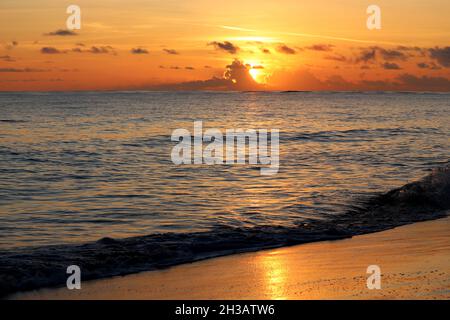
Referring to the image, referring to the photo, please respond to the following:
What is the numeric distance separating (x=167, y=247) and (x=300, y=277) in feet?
10.5

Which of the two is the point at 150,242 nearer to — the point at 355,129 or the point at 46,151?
the point at 46,151

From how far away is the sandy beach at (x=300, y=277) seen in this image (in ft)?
27.3

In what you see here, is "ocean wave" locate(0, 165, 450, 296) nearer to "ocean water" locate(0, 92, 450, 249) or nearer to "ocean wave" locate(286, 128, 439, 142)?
"ocean water" locate(0, 92, 450, 249)

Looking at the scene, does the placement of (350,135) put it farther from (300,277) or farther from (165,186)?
(300,277)

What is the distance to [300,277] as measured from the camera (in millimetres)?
9094

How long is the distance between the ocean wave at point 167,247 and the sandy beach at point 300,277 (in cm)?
43

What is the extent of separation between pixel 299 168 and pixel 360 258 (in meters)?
13.9

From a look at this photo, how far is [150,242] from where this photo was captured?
1174 cm

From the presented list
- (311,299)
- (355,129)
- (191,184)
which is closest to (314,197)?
(191,184)

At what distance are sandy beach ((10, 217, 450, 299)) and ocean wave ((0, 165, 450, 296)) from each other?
0.43 metres

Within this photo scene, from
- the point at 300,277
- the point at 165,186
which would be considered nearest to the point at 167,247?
the point at 300,277

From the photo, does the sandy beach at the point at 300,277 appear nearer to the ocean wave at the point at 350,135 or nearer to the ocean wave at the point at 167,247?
the ocean wave at the point at 167,247

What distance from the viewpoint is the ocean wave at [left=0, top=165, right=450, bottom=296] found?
9.76 meters

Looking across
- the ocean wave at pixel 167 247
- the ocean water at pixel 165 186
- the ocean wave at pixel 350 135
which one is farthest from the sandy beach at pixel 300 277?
the ocean wave at pixel 350 135
